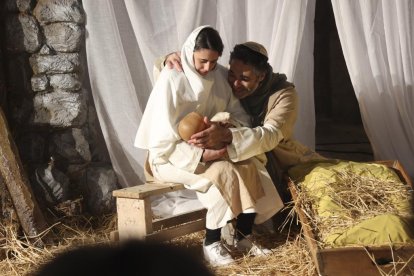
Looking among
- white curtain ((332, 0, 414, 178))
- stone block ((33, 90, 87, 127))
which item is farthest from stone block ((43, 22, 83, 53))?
white curtain ((332, 0, 414, 178))

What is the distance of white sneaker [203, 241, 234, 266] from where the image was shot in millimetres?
3256

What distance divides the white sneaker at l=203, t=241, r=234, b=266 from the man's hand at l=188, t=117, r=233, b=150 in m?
0.54

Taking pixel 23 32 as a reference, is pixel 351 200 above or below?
below

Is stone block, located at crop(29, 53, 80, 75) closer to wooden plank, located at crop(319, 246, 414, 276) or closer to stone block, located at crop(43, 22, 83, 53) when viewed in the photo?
stone block, located at crop(43, 22, 83, 53)

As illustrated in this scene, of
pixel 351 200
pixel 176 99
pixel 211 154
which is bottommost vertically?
pixel 351 200

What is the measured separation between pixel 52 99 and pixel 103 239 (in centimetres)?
120

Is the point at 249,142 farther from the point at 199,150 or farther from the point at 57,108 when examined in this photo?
the point at 57,108

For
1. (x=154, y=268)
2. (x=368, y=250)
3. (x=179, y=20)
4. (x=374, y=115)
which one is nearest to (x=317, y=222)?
(x=368, y=250)

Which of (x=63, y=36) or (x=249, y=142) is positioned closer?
(x=249, y=142)

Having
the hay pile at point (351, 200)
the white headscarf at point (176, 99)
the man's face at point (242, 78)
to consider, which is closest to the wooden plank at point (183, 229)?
the white headscarf at point (176, 99)

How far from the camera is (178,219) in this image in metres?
3.72

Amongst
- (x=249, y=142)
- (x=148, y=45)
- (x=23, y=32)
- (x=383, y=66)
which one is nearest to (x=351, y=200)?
(x=249, y=142)

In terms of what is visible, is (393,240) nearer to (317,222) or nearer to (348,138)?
(317,222)

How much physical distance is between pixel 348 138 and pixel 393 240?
4.20 metres
